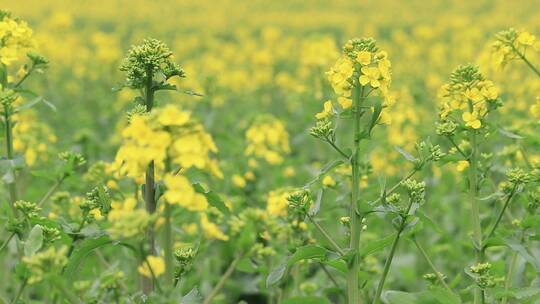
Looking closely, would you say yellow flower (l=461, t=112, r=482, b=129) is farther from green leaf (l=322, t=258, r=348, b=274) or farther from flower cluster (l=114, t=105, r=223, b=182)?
flower cluster (l=114, t=105, r=223, b=182)

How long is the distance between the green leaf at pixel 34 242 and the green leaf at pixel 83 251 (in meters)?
0.12

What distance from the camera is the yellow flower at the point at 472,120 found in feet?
9.70

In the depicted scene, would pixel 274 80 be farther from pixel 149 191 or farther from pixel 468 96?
pixel 149 191

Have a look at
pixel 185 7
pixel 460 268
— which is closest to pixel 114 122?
pixel 460 268

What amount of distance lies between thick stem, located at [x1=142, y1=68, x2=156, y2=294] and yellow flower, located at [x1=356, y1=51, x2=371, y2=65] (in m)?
0.70

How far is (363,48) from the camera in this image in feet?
9.35

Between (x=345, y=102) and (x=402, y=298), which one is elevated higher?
(x=345, y=102)

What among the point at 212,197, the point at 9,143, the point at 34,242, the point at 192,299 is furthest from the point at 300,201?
the point at 9,143

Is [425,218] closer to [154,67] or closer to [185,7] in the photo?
[154,67]

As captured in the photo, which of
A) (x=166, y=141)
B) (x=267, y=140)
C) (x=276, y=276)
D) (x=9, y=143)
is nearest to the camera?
(x=166, y=141)

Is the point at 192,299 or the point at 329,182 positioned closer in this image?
the point at 192,299

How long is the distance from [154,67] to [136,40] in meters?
12.6

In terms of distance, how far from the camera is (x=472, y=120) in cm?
299

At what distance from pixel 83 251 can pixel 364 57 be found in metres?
1.13
